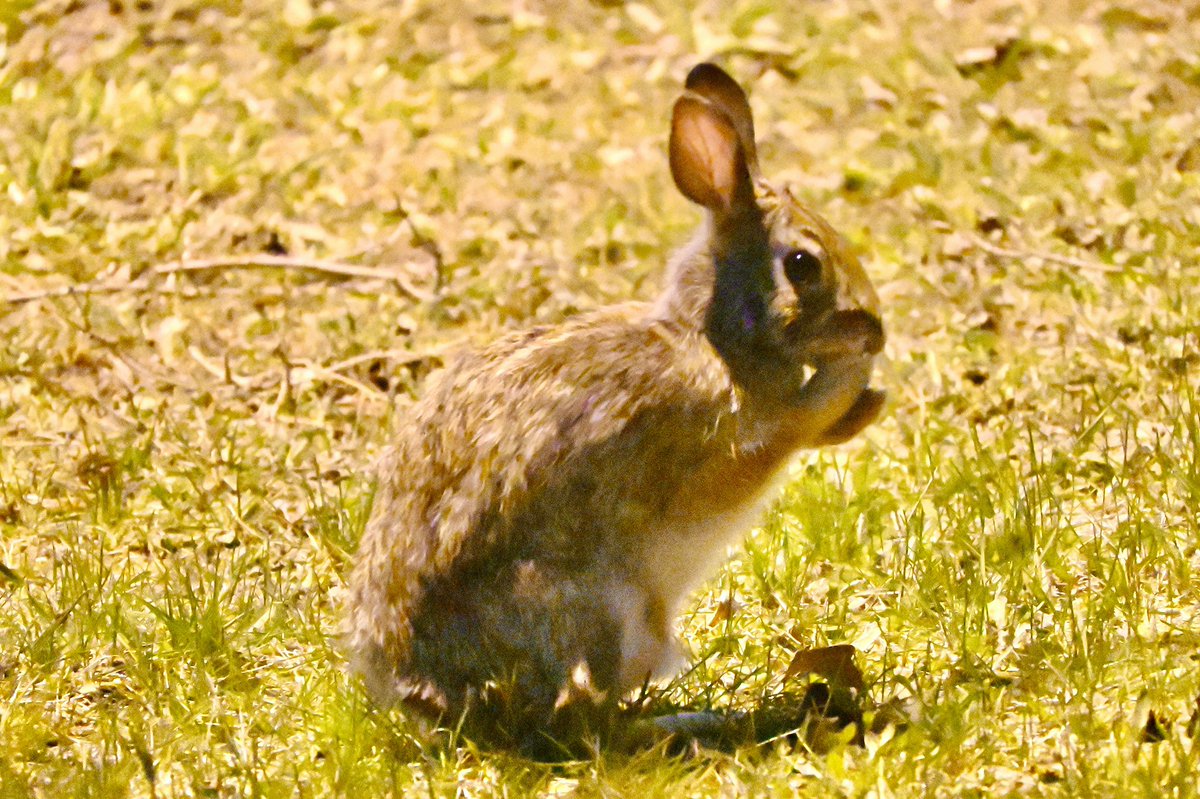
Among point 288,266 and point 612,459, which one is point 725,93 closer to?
point 612,459

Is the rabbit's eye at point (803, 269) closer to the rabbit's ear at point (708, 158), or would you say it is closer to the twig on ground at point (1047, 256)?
the rabbit's ear at point (708, 158)

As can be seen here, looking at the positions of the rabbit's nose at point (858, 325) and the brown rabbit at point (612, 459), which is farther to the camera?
the rabbit's nose at point (858, 325)

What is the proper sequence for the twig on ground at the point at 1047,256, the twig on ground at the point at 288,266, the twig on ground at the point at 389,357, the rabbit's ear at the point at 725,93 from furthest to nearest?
the twig on ground at the point at 288,266 → the twig on ground at the point at 1047,256 → the twig on ground at the point at 389,357 → the rabbit's ear at the point at 725,93

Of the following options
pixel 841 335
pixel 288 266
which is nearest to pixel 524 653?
pixel 841 335

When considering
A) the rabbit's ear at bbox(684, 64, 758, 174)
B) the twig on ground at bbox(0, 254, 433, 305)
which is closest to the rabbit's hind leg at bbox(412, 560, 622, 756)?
→ the rabbit's ear at bbox(684, 64, 758, 174)

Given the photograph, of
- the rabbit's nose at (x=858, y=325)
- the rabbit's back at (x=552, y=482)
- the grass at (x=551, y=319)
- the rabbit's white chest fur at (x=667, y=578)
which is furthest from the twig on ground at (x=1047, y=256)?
the rabbit's back at (x=552, y=482)

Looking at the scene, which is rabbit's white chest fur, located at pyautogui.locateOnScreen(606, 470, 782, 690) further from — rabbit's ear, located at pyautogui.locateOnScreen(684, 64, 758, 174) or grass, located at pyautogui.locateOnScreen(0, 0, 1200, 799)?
rabbit's ear, located at pyautogui.locateOnScreen(684, 64, 758, 174)

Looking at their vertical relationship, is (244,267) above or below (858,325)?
below
